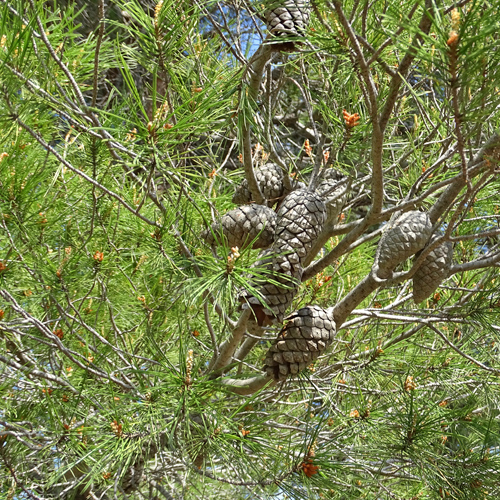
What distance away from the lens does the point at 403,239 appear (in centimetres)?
84

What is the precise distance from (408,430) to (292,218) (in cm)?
52

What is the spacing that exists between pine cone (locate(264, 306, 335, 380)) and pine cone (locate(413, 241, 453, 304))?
0.16 m

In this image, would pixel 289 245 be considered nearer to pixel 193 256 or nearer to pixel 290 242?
pixel 290 242

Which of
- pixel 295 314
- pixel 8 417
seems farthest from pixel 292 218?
pixel 8 417

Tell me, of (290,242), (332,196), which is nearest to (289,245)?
(290,242)

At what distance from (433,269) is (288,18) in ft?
1.42

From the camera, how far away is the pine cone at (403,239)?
84cm

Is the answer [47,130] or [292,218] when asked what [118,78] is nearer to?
[47,130]

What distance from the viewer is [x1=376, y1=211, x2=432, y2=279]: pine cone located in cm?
84

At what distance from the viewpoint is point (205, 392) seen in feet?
2.98

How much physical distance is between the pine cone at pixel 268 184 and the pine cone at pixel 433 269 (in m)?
0.28

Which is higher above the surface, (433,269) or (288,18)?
(288,18)

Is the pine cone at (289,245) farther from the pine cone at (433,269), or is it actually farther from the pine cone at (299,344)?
the pine cone at (433,269)

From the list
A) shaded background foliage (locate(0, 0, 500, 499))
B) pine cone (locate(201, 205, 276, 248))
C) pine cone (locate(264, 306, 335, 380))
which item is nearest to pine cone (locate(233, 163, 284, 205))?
shaded background foliage (locate(0, 0, 500, 499))
